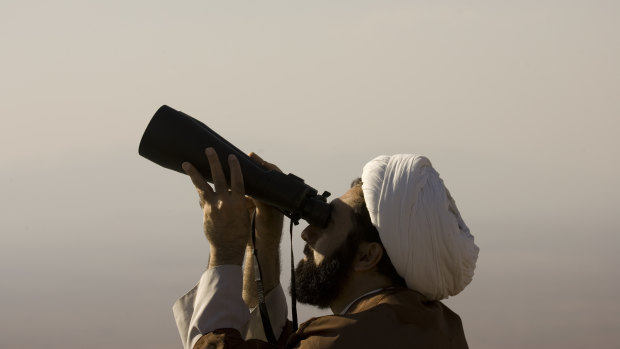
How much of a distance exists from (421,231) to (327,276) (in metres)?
0.40

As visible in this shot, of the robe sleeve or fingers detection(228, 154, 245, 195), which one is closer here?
the robe sleeve

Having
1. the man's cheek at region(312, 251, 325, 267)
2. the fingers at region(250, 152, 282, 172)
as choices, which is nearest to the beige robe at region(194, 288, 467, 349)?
the man's cheek at region(312, 251, 325, 267)

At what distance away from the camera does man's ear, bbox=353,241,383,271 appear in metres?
3.54

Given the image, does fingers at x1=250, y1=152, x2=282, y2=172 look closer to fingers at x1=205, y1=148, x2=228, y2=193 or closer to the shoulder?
fingers at x1=205, y1=148, x2=228, y2=193

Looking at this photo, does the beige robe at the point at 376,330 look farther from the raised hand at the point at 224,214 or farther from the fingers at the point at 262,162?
the fingers at the point at 262,162

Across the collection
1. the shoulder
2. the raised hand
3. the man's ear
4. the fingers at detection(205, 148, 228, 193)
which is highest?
the fingers at detection(205, 148, 228, 193)

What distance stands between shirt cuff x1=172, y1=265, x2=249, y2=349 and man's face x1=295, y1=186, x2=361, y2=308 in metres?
0.30

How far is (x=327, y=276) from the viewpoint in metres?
3.56

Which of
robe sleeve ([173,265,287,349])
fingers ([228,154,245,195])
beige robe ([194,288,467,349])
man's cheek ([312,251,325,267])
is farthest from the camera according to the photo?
man's cheek ([312,251,325,267])

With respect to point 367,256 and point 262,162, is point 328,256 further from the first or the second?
point 262,162

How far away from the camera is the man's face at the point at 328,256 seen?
11.7ft

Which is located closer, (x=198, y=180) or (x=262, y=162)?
(x=198, y=180)

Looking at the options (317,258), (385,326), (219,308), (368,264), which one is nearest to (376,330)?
(385,326)

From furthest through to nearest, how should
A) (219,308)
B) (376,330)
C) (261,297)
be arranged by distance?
(261,297)
(219,308)
(376,330)
